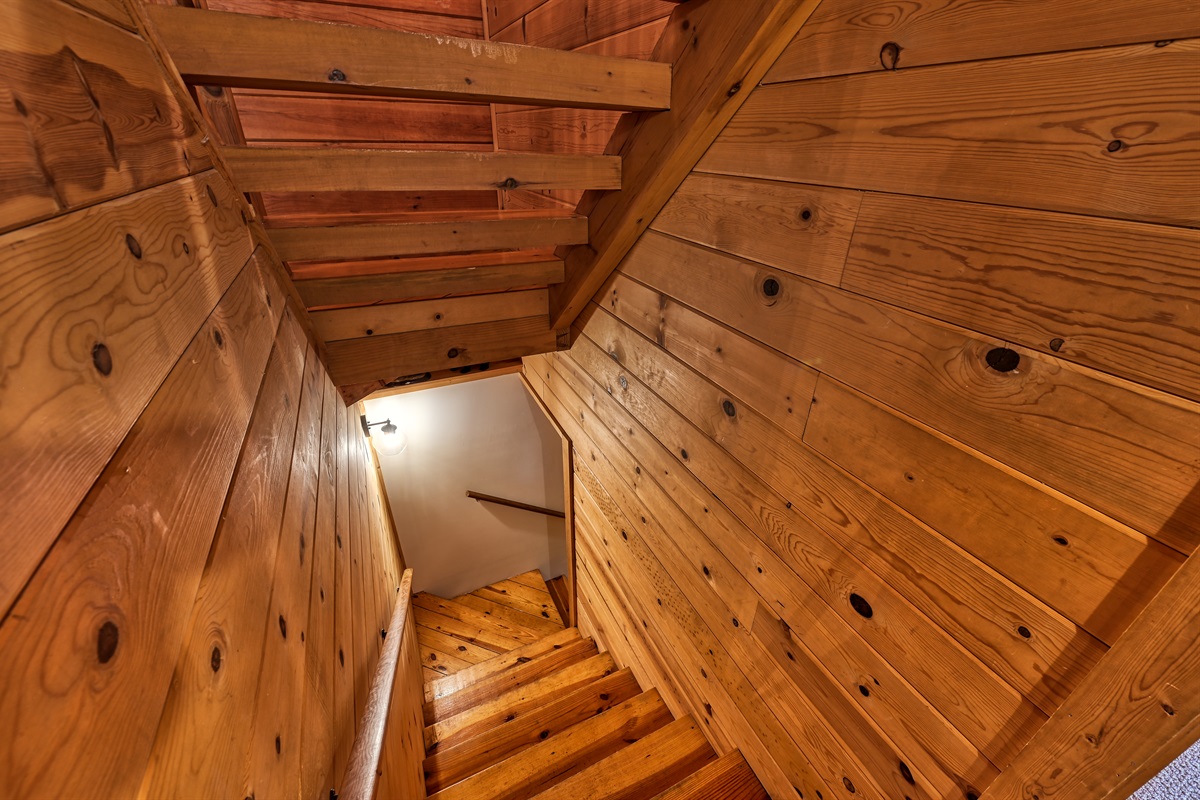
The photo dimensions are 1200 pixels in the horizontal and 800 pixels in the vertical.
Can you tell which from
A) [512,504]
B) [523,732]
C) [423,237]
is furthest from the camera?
[512,504]

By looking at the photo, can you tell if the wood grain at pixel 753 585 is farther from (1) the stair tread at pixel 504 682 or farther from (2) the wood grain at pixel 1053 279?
(1) the stair tread at pixel 504 682

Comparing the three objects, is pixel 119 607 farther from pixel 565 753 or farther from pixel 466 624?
pixel 466 624

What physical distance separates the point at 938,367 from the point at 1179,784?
234 cm

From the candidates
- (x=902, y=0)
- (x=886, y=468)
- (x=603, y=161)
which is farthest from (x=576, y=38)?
(x=886, y=468)

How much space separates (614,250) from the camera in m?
1.69

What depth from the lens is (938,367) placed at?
0.82 m

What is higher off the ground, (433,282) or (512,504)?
(433,282)

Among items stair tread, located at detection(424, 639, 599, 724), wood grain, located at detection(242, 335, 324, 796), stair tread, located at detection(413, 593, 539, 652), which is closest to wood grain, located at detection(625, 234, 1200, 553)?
wood grain, located at detection(242, 335, 324, 796)

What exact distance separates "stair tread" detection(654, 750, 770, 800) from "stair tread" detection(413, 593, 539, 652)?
8.16 feet

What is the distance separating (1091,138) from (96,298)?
1166 millimetres

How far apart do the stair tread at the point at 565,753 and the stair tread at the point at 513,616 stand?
1.90 meters

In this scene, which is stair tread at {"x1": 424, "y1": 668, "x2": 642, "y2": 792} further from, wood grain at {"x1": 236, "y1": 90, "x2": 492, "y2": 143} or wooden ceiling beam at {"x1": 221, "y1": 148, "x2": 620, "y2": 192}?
wood grain at {"x1": 236, "y1": 90, "x2": 492, "y2": 143}

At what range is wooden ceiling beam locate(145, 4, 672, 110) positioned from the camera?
93 centimetres

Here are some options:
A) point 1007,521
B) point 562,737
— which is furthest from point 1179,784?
point 562,737
